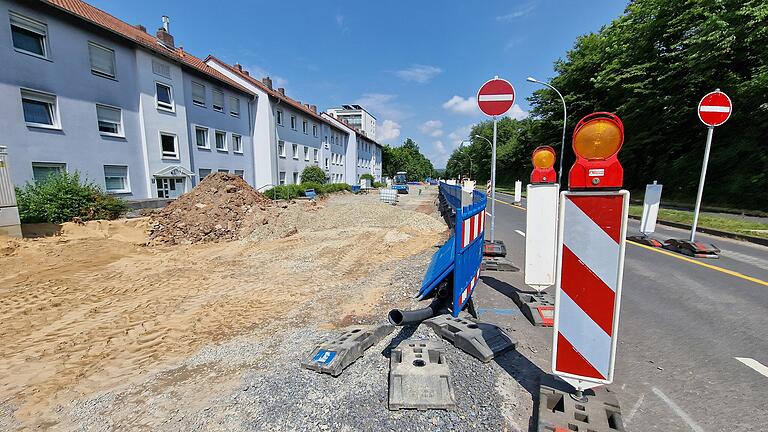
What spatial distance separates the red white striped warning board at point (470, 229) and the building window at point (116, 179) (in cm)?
1820

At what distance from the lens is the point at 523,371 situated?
2.67 m

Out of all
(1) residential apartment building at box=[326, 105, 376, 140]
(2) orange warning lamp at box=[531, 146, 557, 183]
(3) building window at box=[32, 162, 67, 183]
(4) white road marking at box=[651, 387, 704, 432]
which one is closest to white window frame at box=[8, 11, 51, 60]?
(3) building window at box=[32, 162, 67, 183]

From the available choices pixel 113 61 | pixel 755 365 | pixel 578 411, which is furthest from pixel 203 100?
pixel 755 365

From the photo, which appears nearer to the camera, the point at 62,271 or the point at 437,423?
the point at 437,423

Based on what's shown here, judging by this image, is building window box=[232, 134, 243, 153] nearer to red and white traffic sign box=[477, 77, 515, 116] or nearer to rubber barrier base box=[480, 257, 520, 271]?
red and white traffic sign box=[477, 77, 515, 116]

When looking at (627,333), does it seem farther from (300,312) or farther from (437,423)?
(300,312)

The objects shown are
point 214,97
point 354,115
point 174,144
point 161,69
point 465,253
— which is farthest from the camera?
point 354,115

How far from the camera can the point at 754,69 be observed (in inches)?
601

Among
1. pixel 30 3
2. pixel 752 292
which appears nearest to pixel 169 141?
pixel 30 3

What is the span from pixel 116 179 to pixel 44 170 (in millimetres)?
2641

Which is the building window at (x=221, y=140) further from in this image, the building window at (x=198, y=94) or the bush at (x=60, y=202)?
the bush at (x=60, y=202)

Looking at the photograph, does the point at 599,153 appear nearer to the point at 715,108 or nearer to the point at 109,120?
the point at 715,108

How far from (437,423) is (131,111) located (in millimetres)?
20381

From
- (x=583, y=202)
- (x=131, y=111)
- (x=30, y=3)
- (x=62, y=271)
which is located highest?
(x=30, y=3)
